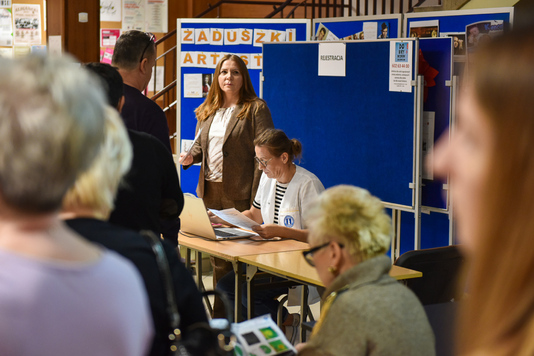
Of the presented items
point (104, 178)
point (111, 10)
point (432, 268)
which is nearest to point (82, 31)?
point (432, 268)

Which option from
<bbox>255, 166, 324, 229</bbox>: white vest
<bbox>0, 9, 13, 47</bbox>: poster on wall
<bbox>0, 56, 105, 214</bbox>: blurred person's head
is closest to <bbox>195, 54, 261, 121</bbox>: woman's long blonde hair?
<bbox>255, 166, 324, 229</bbox>: white vest

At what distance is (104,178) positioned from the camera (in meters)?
1.15

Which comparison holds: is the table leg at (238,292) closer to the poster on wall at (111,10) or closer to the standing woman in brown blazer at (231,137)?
the standing woman in brown blazer at (231,137)

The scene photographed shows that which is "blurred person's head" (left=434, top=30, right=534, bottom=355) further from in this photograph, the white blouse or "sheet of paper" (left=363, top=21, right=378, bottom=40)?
Answer: "sheet of paper" (left=363, top=21, right=378, bottom=40)

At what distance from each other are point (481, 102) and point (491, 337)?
193 mm

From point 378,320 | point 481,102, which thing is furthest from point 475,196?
point 378,320

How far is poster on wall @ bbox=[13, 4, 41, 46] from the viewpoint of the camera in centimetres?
732

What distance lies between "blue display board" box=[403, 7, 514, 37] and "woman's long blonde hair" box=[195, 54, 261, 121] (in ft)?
4.52

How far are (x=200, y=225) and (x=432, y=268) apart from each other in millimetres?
1356

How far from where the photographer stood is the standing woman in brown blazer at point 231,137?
14.4ft

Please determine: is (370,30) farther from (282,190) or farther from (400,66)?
(282,190)

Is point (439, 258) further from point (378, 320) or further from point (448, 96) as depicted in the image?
point (448, 96)

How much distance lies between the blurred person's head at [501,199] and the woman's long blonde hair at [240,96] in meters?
3.87

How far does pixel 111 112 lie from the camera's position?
123 cm
